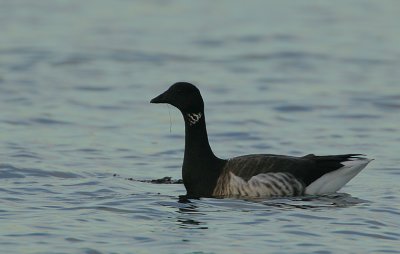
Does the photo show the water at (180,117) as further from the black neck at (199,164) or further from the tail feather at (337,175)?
the black neck at (199,164)

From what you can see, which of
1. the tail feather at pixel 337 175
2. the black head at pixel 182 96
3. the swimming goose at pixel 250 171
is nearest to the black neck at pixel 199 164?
the swimming goose at pixel 250 171

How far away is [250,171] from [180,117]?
7339 millimetres

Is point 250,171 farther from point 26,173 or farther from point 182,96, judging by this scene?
point 26,173

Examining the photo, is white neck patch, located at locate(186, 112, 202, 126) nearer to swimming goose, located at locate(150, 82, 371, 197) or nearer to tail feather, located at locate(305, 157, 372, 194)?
swimming goose, located at locate(150, 82, 371, 197)

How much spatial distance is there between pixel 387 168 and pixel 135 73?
10273 mm

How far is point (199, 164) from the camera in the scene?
1522cm

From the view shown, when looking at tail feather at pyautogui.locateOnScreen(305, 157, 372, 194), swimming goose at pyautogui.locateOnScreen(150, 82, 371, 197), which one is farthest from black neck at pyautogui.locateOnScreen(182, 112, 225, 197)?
tail feather at pyautogui.locateOnScreen(305, 157, 372, 194)

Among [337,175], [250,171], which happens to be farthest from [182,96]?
[337,175]

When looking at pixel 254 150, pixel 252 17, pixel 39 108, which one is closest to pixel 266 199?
pixel 254 150

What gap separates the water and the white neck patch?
962 millimetres

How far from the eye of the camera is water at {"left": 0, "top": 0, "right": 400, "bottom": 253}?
13.0 meters

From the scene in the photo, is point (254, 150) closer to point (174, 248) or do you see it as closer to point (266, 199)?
point (266, 199)

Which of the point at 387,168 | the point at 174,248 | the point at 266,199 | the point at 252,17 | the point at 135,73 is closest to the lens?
the point at 174,248

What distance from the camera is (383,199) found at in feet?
48.7
